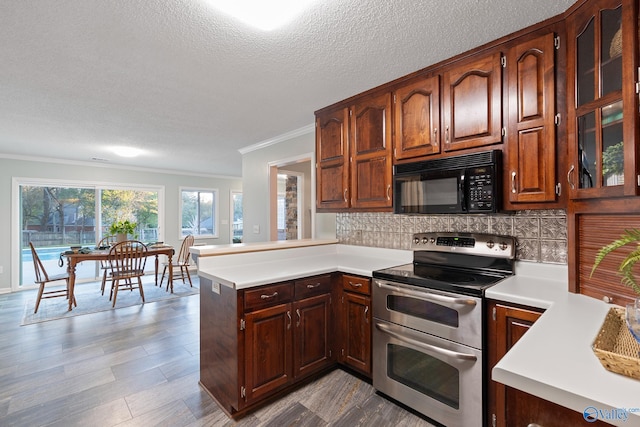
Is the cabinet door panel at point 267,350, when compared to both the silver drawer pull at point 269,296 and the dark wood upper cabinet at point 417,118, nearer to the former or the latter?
the silver drawer pull at point 269,296

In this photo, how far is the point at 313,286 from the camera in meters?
2.21

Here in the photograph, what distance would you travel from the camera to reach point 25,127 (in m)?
3.41

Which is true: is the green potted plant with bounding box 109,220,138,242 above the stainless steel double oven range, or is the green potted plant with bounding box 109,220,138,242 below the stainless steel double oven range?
above

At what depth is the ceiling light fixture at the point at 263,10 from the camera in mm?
1434

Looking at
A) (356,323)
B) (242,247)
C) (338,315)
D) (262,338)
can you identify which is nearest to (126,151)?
(242,247)

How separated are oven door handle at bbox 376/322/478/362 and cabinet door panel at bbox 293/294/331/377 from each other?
1.49ft

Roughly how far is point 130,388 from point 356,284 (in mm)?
1880

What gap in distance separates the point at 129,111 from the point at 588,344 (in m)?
3.71

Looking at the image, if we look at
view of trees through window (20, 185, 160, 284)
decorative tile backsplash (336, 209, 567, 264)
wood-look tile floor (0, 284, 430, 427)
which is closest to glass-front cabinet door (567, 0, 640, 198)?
decorative tile backsplash (336, 209, 567, 264)

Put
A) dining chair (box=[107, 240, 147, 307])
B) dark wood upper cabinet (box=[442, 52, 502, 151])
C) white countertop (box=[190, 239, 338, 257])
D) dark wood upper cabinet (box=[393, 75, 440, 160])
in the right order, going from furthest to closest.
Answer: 1. dining chair (box=[107, 240, 147, 307])
2. white countertop (box=[190, 239, 338, 257])
3. dark wood upper cabinet (box=[393, 75, 440, 160])
4. dark wood upper cabinet (box=[442, 52, 502, 151])

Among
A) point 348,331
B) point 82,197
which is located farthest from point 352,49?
point 82,197

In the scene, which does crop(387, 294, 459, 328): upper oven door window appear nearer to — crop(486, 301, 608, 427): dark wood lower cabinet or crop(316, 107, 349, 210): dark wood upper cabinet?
crop(486, 301, 608, 427): dark wood lower cabinet

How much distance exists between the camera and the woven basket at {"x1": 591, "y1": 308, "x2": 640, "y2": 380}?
77 cm

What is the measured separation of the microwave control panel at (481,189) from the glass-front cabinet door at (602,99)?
→ 1.21 feet
